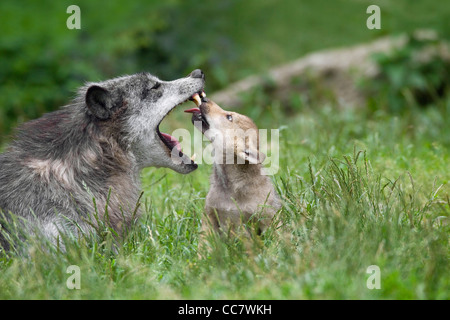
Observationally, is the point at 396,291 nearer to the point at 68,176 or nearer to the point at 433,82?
the point at 68,176

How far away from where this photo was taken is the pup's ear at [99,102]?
15.0 ft

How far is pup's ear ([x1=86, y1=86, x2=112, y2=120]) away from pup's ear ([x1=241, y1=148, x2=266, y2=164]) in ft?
3.66

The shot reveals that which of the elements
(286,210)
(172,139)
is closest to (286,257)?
(286,210)

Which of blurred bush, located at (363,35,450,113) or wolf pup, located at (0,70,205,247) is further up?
blurred bush, located at (363,35,450,113)

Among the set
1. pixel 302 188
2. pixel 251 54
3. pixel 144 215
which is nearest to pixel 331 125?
pixel 302 188

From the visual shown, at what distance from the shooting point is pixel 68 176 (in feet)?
14.8

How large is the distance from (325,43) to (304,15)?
2.73 feet

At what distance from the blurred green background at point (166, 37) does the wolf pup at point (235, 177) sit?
5.87 metres

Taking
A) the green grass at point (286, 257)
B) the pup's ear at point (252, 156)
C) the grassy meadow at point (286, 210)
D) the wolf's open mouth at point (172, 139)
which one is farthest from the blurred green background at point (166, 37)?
the green grass at point (286, 257)

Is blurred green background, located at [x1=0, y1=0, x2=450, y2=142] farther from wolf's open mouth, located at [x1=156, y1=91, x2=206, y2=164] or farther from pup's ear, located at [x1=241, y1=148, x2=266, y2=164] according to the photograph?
pup's ear, located at [x1=241, y1=148, x2=266, y2=164]

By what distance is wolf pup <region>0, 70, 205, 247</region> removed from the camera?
4418mm

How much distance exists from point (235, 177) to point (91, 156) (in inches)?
44.7

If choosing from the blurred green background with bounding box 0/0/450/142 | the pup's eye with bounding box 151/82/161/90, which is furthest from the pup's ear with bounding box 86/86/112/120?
the blurred green background with bounding box 0/0/450/142

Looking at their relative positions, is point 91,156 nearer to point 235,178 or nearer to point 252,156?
point 235,178
